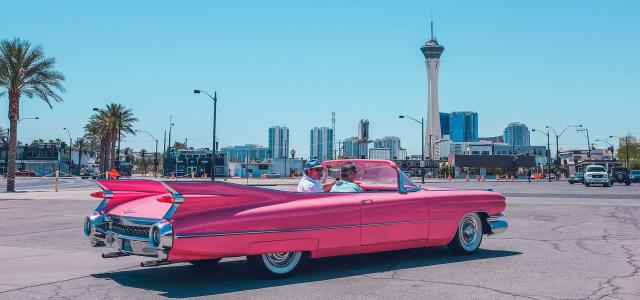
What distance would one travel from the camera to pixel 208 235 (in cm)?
531

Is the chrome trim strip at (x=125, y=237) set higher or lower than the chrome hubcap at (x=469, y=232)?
higher

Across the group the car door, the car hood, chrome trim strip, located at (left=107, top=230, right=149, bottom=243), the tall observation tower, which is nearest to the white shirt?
the car door

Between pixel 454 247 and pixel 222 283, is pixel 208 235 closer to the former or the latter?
pixel 222 283

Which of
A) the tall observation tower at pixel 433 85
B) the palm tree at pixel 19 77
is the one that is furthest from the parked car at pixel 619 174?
the tall observation tower at pixel 433 85

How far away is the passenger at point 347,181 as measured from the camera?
22.3ft

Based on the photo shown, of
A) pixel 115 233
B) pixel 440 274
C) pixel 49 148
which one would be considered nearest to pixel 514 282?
pixel 440 274

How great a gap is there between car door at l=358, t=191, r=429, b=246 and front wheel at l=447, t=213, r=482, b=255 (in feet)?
2.41

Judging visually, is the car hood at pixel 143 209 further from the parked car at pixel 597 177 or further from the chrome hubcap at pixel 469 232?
the parked car at pixel 597 177

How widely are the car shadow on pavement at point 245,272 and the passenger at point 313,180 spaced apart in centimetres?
92

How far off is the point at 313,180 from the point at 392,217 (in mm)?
1075

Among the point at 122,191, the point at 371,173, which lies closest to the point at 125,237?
the point at 122,191

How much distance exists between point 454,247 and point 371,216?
1.73 metres

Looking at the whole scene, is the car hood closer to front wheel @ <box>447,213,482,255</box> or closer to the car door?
the car door

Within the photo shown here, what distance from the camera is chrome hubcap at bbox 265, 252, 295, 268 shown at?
586cm
